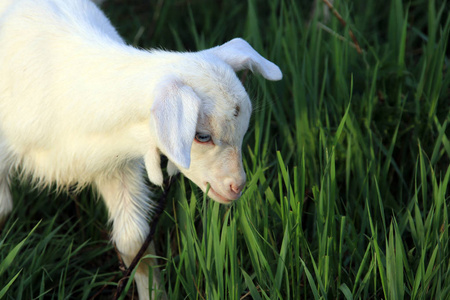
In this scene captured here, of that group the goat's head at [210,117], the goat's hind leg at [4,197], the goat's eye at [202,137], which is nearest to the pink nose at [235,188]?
the goat's head at [210,117]

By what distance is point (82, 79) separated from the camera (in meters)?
2.11

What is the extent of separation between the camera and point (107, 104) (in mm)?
2039

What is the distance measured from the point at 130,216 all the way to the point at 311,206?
744 millimetres

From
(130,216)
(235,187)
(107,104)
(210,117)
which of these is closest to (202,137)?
(210,117)

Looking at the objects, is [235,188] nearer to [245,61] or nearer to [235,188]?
[235,188]

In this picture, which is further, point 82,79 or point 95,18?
point 95,18

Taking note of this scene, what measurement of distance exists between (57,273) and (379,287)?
3.98 ft

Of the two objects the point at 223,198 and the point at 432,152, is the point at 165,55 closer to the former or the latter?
the point at 223,198

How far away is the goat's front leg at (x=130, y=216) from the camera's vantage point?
2.56 metres

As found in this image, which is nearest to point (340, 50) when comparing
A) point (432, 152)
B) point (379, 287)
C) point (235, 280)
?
point (432, 152)

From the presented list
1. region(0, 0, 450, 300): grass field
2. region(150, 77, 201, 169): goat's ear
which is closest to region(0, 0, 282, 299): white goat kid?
region(150, 77, 201, 169): goat's ear

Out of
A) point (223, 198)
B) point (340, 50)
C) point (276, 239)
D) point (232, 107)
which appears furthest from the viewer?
point (340, 50)

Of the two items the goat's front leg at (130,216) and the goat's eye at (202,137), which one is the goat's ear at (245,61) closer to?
the goat's eye at (202,137)

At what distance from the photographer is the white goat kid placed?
1910 millimetres
